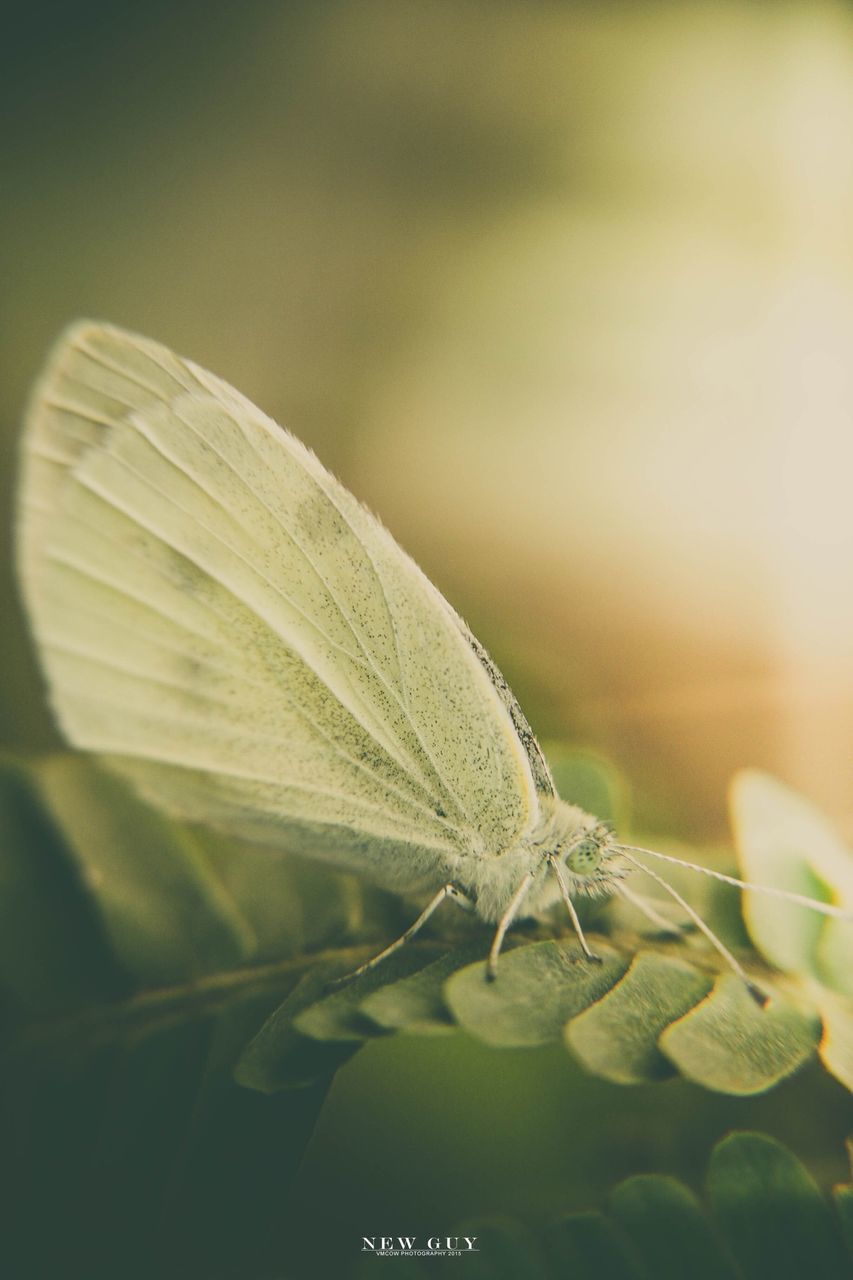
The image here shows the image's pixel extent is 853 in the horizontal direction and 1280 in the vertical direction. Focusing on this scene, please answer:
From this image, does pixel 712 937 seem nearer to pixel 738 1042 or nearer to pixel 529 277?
pixel 738 1042

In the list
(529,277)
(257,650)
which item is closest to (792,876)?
(257,650)

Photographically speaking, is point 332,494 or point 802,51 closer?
point 332,494

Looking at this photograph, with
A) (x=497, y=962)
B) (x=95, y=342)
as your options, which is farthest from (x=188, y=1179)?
(x=95, y=342)

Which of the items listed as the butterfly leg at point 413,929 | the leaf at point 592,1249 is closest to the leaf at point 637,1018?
the leaf at point 592,1249

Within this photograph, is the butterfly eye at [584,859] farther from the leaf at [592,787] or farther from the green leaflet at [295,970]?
the leaf at [592,787]

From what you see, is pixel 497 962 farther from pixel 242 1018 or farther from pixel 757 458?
pixel 757 458

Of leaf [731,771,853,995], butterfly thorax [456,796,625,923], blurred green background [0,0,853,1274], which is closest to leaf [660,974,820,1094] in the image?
leaf [731,771,853,995]

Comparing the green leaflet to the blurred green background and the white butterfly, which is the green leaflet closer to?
the white butterfly
